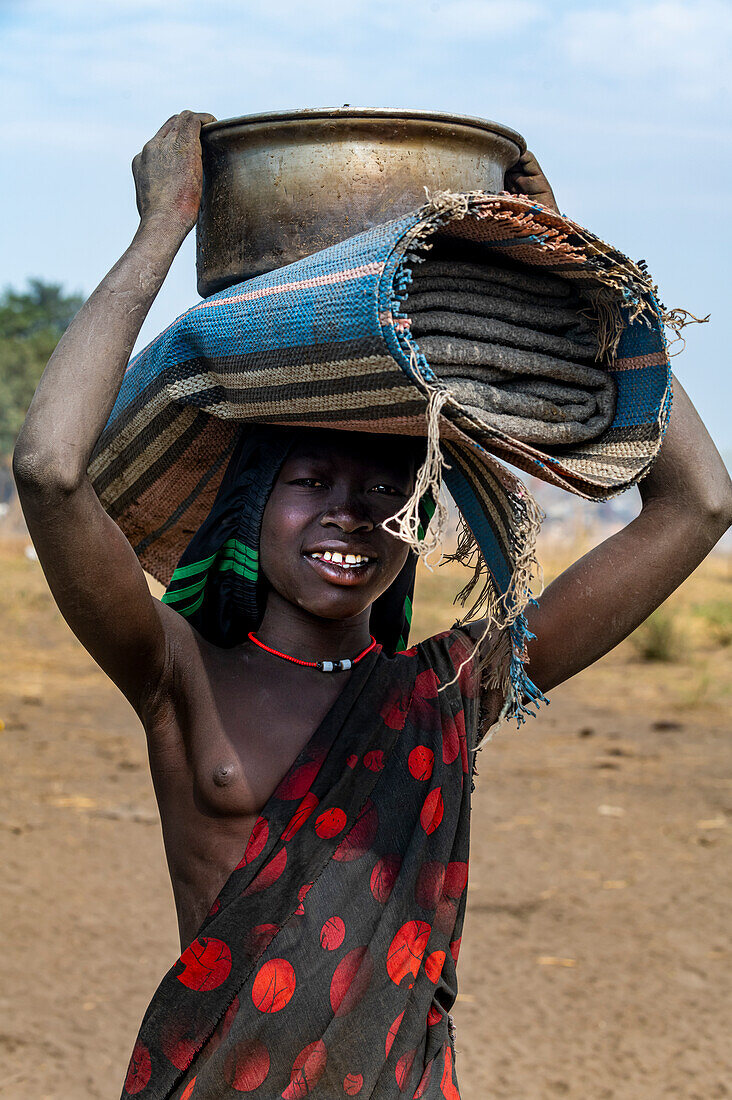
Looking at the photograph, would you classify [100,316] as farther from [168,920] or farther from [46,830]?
[46,830]

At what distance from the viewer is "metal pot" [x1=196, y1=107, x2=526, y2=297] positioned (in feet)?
5.34

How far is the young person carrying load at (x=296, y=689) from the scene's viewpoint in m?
1.58

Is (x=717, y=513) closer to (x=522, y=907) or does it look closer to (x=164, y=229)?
(x=164, y=229)

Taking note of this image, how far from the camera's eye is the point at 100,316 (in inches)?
61.6

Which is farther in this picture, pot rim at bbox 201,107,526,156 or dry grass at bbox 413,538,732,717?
dry grass at bbox 413,538,732,717

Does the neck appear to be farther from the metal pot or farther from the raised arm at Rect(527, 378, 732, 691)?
the metal pot

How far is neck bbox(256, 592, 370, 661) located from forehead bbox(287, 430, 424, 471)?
0.26 metres

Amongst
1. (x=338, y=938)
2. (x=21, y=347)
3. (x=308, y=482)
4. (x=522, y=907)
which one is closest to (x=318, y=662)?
(x=308, y=482)

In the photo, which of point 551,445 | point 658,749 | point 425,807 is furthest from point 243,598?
point 658,749

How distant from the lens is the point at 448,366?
140cm

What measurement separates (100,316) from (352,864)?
0.86 metres

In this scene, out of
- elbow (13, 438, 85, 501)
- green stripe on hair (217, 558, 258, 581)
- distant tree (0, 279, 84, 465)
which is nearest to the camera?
elbow (13, 438, 85, 501)

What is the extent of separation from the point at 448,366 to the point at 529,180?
61 cm

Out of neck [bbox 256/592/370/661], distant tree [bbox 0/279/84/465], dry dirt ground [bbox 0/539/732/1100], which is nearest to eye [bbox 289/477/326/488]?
neck [bbox 256/592/370/661]
